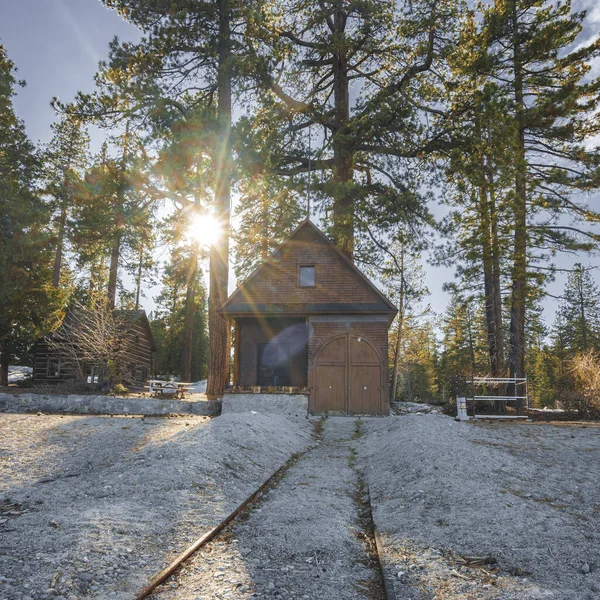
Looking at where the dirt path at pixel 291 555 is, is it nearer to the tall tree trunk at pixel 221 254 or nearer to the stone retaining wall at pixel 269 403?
the stone retaining wall at pixel 269 403

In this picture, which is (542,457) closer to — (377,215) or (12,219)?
(377,215)

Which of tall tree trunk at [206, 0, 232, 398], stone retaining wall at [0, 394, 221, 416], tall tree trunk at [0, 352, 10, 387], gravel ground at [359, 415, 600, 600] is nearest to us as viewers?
gravel ground at [359, 415, 600, 600]

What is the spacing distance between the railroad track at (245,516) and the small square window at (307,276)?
39.4ft

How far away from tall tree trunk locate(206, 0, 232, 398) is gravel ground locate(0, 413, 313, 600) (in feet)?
23.8

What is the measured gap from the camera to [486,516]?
5.53m

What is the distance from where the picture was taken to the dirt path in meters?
3.87

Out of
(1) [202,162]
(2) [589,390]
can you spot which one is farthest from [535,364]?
(1) [202,162]

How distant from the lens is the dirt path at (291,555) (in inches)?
152

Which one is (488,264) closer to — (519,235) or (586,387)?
(519,235)

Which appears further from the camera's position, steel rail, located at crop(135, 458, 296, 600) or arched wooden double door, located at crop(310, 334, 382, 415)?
arched wooden double door, located at crop(310, 334, 382, 415)

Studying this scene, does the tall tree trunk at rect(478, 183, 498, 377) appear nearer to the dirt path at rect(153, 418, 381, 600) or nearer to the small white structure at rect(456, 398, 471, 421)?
the small white structure at rect(456, 398, 471, 421)

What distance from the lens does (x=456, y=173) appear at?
21141 mm

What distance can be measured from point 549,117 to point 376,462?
17.2m

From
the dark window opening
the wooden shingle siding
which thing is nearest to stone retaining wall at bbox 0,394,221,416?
the dark window opening
